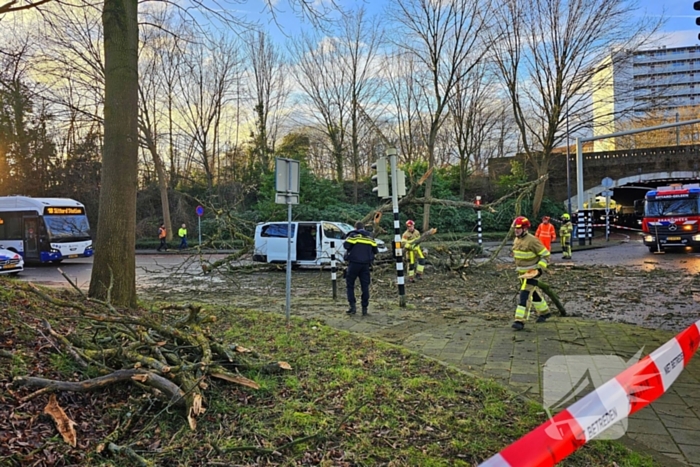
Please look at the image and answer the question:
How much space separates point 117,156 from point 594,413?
6.81 meters

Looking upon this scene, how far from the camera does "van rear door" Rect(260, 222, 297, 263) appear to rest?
1650 cm

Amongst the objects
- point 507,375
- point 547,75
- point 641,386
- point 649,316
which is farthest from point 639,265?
point 547,75

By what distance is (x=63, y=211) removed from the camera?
67.7 feet

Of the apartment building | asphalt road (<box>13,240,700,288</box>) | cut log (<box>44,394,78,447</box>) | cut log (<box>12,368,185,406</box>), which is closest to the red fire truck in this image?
asphalt road (<box>13,240,700,288</box>)

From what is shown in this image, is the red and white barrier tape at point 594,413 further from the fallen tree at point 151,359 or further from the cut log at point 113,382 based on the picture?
the cut log at point 113,382

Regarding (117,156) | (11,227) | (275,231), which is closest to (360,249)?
(117,156)

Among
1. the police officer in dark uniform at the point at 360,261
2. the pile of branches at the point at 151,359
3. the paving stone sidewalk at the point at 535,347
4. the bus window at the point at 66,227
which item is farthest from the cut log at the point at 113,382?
the bus window at the point at 66,227

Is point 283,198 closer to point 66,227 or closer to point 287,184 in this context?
point 287,184

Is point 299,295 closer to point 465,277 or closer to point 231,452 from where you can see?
point 465,277

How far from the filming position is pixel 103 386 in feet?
11.7

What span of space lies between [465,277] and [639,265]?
6486mm

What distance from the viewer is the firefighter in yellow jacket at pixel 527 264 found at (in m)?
7.14

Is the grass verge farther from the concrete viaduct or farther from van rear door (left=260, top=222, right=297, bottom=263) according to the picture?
the concrete viaduct

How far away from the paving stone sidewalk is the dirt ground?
20.8 inches
